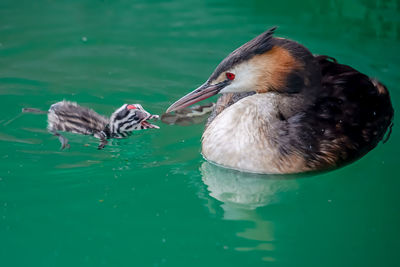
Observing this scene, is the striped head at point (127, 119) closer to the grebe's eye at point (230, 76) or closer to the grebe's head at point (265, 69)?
the grebe's head at point (265, 69)

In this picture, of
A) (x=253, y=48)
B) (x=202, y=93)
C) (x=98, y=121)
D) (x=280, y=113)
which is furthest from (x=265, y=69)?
(x=98, y=121)

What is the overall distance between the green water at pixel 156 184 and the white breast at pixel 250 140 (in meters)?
0.11

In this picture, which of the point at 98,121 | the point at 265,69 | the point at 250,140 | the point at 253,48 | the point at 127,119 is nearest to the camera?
the point at 253,48

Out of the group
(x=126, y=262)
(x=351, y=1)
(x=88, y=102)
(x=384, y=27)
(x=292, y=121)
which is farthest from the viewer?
(x=351, y=1)

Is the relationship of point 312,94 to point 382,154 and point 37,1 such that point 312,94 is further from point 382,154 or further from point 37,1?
point 37,1

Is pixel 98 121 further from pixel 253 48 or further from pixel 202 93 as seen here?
Result: pixel 253 48

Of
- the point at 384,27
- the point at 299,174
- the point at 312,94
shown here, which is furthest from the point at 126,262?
the point at 384,27

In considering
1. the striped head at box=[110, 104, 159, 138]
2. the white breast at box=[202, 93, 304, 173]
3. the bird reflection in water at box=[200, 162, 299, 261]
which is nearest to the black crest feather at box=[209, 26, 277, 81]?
the white breast at box=[202, 93, 304, 173]

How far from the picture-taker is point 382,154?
4.53 m

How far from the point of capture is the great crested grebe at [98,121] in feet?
14.9

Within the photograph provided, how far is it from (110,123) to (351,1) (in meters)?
4.71

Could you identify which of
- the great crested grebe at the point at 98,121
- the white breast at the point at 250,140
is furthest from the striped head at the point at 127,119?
the white breast at the point at 250,140

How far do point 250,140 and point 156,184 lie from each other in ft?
2.54

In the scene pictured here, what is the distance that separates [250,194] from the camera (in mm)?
3885
